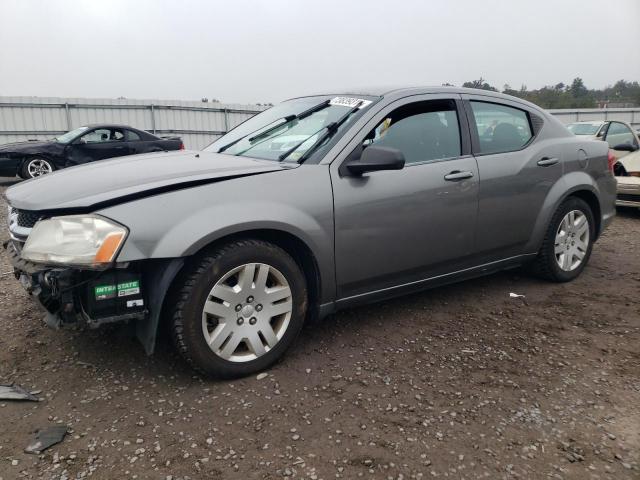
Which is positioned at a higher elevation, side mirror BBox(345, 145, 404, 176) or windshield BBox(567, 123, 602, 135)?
windshield BBox(567, 123, 602, 135)

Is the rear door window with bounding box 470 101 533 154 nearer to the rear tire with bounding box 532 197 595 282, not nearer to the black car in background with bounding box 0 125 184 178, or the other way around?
the rear tire with bounding box 532 197 595 282

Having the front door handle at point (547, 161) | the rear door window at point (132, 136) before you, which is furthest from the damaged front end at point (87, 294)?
the rear door window at point (132, 136)

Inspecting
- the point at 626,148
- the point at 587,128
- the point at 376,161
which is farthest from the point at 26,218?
the point at 587,128

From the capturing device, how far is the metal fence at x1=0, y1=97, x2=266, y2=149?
1556 centimetres

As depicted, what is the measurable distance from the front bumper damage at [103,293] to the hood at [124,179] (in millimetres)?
328

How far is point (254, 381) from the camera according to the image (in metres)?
2.67

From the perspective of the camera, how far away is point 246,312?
264cm

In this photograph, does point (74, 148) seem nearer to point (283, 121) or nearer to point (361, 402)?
point (283, 121)

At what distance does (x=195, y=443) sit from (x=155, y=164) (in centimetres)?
166

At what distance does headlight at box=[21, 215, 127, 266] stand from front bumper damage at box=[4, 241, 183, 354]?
0.19 feet

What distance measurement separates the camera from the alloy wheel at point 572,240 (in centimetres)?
412

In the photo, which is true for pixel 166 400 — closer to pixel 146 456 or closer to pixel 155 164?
pixel 146 456

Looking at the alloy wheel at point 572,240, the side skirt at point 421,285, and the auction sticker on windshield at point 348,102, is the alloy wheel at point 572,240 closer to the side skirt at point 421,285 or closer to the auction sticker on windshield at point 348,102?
the side skirt at point 421,285

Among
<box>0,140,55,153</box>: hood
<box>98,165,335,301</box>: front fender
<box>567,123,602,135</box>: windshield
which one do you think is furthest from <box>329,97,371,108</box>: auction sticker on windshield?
<box>0,140,55,153</box>: hood
